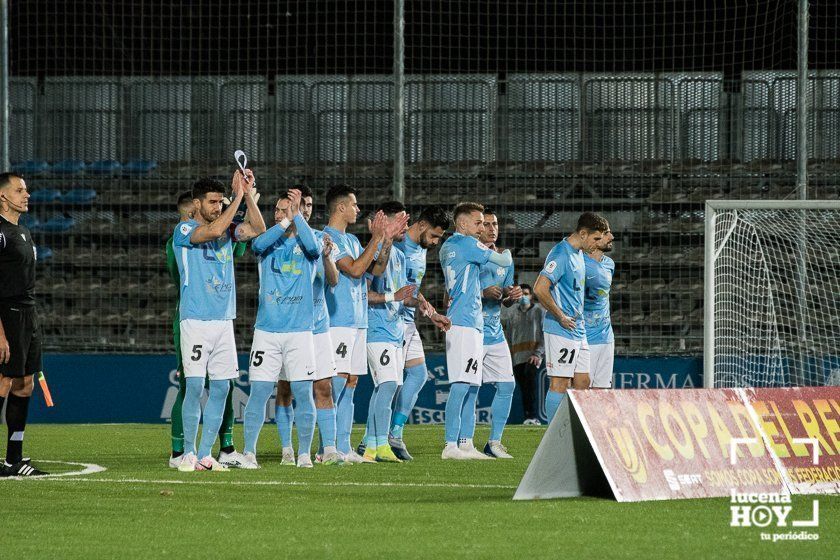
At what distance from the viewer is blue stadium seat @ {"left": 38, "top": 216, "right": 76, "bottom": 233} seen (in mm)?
17841

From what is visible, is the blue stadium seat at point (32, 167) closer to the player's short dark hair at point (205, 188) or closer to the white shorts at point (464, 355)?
the white shorts at point (464, 355)

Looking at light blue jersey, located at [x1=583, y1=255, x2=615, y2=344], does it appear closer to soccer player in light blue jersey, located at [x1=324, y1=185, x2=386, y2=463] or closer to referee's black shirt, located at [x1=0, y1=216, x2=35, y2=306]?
soccer player in light blue jersey, located at [x1=324, y1=185, x2=386, y2=463]

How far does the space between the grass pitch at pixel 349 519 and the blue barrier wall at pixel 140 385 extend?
264 inches

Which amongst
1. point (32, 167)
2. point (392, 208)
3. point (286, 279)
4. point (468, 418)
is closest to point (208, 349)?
point (286, 279)

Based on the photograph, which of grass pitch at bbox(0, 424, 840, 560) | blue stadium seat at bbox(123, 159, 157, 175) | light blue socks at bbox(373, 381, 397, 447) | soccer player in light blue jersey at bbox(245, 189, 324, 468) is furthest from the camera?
blue stadium seat at bbox(123, 159, 157, 175)

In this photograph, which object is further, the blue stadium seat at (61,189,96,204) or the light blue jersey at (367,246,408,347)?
the blue stadium seat at (61,189,96,204)

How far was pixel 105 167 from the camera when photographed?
1802 centimetres

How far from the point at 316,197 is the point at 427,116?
191 centimetres

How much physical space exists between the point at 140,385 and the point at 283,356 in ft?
24.6

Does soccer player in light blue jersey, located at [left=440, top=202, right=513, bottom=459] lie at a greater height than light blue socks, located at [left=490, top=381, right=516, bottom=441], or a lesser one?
greater

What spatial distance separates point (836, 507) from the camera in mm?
6586

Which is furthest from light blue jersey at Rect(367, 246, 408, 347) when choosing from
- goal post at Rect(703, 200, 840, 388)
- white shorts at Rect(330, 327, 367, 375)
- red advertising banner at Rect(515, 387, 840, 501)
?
red advertising banner at Rect(515, 387, 840, 501)

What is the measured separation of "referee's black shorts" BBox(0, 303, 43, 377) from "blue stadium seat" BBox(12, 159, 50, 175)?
9385 millimetres

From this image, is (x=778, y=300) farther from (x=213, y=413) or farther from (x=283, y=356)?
(x=213, y=413)
